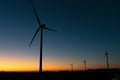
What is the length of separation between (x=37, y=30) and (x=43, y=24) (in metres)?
2.36

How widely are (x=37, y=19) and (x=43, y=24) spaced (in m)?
1.98

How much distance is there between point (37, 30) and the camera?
160 ft

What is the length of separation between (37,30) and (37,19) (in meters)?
2.79

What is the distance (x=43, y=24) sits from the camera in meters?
47.9

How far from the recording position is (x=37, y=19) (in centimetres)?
4812
